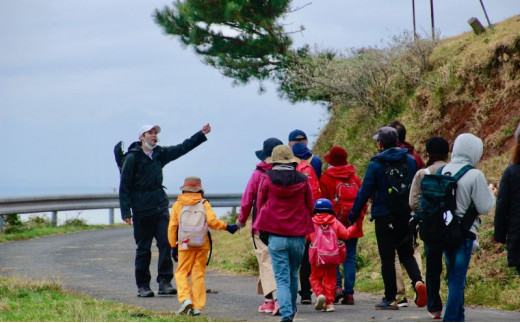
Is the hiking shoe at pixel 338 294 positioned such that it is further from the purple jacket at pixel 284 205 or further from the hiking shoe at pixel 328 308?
the purple jacket at pixel 284 205

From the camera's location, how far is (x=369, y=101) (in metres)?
23.0

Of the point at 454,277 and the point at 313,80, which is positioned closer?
the point at 454,277

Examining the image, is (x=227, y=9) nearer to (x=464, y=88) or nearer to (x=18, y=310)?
(x=464, y=88)

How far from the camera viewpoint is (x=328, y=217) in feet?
34.5

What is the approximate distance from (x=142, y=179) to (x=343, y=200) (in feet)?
9.42

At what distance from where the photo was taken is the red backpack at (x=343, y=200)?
11.1 meters

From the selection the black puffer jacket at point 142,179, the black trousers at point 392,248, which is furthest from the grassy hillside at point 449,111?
the black puffer jacket at point 142,179

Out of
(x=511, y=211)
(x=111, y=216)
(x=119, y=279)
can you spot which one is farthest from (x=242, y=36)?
(x=511, y=211)

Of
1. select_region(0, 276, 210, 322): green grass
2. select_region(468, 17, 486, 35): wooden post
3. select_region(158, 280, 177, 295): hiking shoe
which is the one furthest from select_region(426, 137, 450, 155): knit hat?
select_region(468, 17, 486, 35): wooden post

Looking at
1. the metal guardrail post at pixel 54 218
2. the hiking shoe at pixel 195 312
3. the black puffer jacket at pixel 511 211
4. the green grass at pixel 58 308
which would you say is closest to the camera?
the black puffer jacket at pixel 511 211

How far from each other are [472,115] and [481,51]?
6.49ft

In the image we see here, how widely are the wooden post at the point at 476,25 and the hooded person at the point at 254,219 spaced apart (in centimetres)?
1372

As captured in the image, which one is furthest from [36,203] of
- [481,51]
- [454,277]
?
[454,277]

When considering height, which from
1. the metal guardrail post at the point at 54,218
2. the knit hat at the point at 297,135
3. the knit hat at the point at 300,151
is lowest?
the metal guardrail post at the point at 54,218
